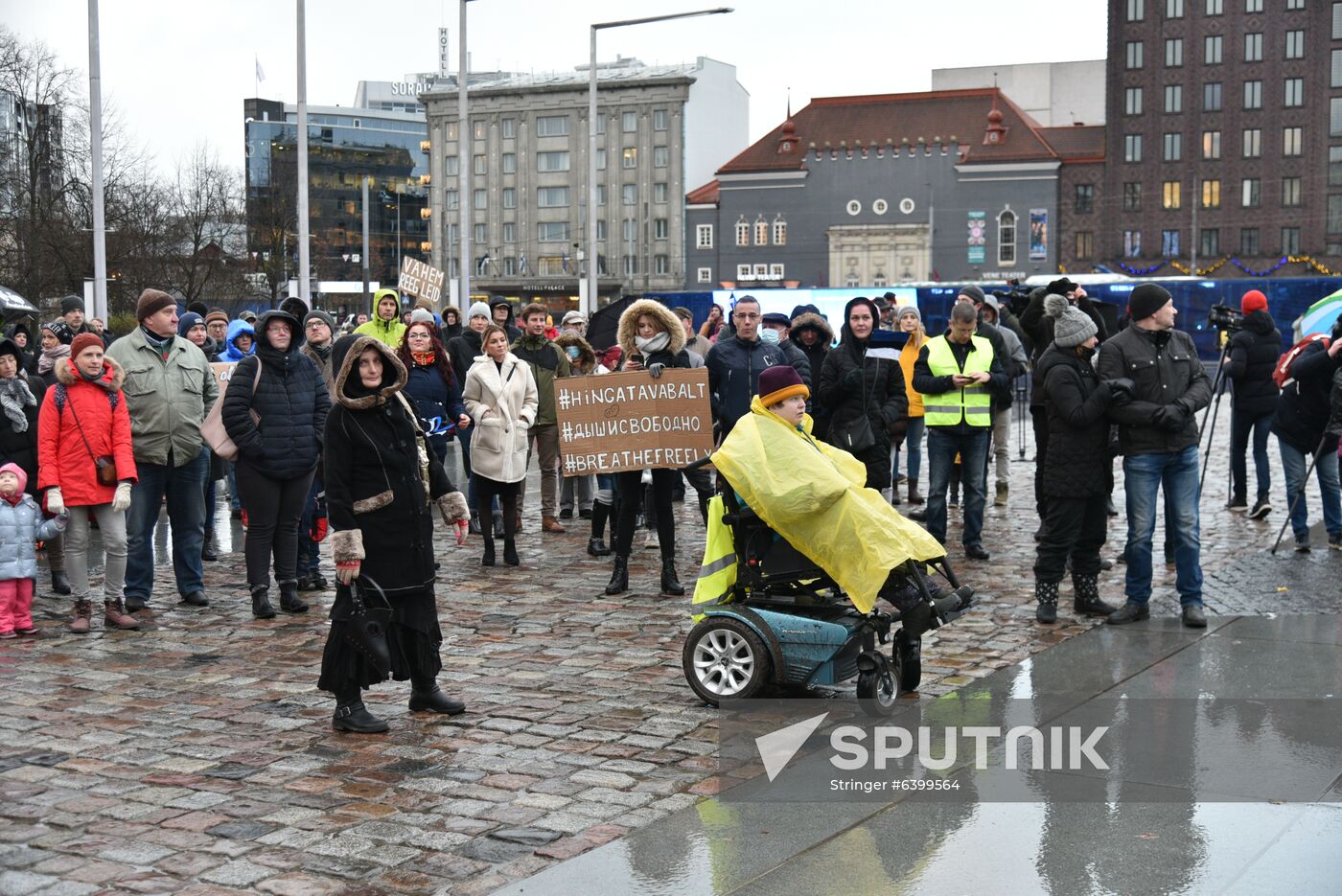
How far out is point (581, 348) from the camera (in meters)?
14.8

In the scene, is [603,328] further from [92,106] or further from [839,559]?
[839,559]

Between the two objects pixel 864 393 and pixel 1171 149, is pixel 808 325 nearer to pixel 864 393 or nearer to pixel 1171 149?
pixel 864 393

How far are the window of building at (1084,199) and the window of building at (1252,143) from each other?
1085cm

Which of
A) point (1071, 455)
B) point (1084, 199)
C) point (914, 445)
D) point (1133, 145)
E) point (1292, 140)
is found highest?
point (1292, 140)

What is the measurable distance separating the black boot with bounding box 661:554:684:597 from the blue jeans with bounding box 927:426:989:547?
2667 mm

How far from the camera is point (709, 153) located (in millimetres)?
107750

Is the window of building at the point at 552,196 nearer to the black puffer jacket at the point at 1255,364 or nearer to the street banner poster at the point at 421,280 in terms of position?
the street banner poster at the point at 421,280

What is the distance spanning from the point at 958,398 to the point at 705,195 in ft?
301

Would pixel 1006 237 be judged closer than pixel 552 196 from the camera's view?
Yes

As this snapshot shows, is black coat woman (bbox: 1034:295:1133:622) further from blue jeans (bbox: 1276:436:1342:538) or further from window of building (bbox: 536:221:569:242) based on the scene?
window of building (bbox: 536:221:569:242)

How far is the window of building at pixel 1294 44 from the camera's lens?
95.5m

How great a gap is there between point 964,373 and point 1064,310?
2327mm

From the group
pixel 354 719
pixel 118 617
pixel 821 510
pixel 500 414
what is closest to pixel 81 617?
pixel 118 617

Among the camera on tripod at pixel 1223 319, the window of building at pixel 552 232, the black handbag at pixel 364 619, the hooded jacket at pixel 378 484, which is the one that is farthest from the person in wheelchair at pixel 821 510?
the window of building at pixel 552 232
